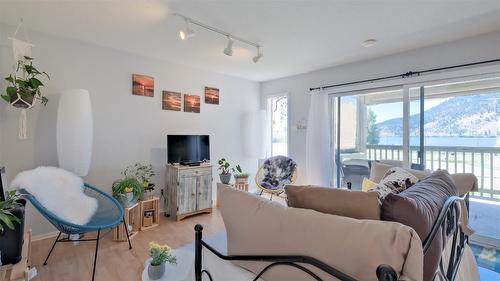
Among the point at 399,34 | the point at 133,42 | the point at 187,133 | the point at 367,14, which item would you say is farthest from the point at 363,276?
the point at 187,133

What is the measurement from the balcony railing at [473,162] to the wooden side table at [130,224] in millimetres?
3545

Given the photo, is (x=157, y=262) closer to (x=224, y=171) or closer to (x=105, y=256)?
(x=105, y=256)

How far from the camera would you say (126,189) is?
9.14 ft

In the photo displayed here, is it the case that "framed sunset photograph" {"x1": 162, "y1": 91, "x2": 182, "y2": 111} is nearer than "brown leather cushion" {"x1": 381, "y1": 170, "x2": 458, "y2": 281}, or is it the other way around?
"brown leather cushion" {"x1": 381, "y1": 170, "x2": 458, "y2": 281}

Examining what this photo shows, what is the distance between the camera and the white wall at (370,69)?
2678 millimetres

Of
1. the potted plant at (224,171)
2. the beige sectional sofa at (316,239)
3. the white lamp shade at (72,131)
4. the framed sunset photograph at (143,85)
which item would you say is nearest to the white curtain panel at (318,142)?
the potted plant at (224,171)

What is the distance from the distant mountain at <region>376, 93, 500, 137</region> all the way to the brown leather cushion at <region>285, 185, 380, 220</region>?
271 centimetres

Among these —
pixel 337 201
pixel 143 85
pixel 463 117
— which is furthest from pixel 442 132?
Answer: pixel 143 85

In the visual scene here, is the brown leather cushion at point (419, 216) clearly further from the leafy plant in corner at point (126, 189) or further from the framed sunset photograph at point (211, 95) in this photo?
the framed sunset photograph at point (211, 95)

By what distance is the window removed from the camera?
4.77m

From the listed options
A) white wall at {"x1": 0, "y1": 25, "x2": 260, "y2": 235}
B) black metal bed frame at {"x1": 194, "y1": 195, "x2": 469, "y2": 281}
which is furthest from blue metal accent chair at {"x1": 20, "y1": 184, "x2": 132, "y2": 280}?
black metal bed frame at {"x1": 194, "y1": 195, "x2": 469, "y2": 281}

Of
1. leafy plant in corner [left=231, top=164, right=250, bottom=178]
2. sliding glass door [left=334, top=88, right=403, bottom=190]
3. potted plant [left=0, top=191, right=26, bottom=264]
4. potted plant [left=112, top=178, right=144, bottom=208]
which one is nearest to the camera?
potted plant [left=0, top=191, right=26, bottom=264]

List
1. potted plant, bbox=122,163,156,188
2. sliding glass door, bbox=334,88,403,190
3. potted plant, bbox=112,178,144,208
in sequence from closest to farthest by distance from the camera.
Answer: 1. potted plant, bbox=112,178,144,208
2. potted plant, bbox=122,163,156,188
3. sliding glass door, bbox=334,88,403,190

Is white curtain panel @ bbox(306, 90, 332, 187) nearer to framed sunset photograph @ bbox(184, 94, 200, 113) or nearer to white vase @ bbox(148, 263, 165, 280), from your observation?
framed sunset photograph @ bbox(184, 94, 200, 113)
